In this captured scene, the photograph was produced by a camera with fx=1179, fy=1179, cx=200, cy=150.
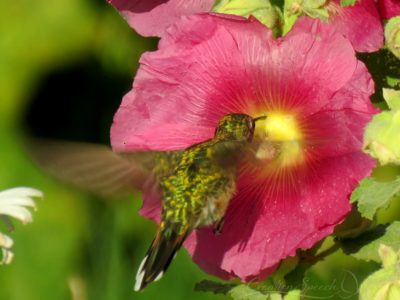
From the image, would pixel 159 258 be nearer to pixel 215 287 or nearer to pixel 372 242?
pixel 215 287

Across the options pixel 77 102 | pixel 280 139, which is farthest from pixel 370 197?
pixel 77 102

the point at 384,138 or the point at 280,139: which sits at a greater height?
the point at 384,138

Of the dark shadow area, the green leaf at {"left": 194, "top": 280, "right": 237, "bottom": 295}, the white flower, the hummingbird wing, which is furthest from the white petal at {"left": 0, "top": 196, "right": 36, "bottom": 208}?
the dark shadow area

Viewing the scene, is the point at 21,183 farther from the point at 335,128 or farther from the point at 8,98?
the point at 335,128

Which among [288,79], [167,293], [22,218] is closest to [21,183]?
[167,293]

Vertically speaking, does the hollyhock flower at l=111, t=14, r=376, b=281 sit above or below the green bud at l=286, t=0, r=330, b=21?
below

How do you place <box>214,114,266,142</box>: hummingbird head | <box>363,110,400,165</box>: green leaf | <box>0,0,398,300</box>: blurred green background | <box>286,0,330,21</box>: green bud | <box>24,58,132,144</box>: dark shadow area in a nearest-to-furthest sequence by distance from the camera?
<box>363,110,400,165</box>: green leaf → <box>286,0,330,21</box>: green bud → <box>214,114,266,142</box>: hummingbird head → <box>0,0,398,300</box>: blurred green background → <box>24,58,132,144</box>: dark shadow area

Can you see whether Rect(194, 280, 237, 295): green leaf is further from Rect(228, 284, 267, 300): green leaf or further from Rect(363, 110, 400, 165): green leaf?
Rect(363, 110, 400, 165): green leaf
